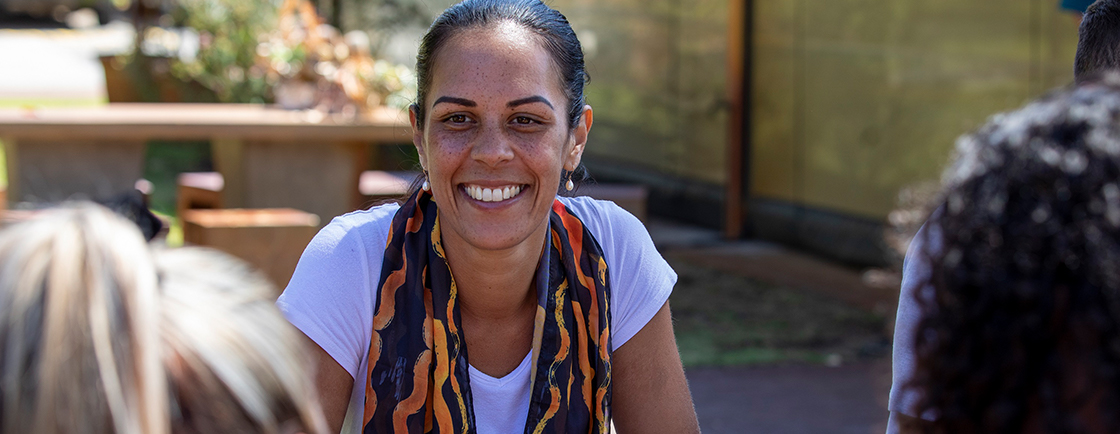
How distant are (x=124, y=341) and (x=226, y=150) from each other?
5.59m

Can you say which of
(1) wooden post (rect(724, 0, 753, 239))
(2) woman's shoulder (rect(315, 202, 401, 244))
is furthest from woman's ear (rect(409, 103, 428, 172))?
(1) wooden post (rect(724, 0, 753, 239))

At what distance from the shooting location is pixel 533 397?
197 centimetres

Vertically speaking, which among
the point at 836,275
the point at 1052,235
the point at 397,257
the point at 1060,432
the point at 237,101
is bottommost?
the point at 836,275

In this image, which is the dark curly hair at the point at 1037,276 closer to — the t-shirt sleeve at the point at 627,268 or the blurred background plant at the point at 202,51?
the t-shirt sleeve at the point at 627,268

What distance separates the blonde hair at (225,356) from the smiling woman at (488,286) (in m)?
1.04

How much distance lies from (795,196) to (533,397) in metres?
5.82

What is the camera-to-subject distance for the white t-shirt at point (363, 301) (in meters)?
1.93

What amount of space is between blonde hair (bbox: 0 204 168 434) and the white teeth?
1184mm

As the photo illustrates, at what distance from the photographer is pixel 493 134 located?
198 centimetres

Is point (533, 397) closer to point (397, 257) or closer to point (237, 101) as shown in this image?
point (397, 257)

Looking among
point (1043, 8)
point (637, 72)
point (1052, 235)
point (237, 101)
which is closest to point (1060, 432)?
point (1052, 235)

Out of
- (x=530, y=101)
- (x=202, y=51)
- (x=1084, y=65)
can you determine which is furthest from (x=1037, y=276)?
(x=202, y=51)

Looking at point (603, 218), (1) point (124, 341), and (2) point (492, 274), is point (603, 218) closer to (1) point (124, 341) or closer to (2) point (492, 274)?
(2) point (492, 274)

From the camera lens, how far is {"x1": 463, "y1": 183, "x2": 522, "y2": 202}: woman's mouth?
1.98 metres
